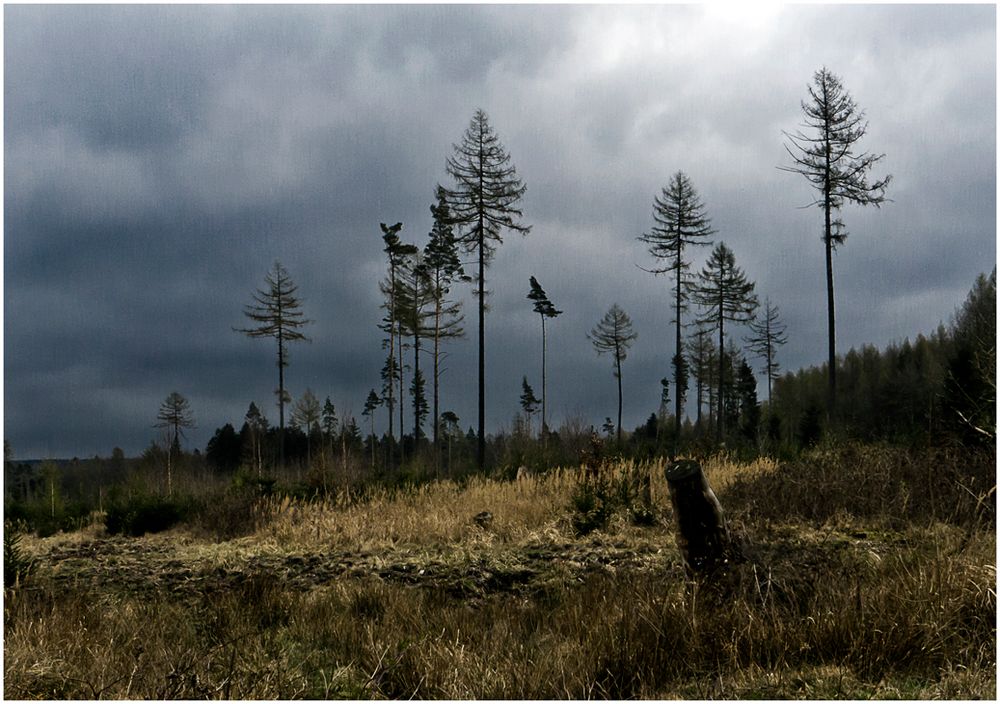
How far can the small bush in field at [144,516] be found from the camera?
13586 millimetres

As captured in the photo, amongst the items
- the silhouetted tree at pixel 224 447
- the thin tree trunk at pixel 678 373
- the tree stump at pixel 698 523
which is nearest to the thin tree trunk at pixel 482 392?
the thin tree trunk at pixel 678 373

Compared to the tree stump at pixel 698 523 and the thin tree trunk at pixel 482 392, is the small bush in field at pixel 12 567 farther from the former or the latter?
the thin tree trunk at pixel 482 392

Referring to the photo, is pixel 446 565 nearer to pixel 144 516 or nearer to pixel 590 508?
pixel 590 508

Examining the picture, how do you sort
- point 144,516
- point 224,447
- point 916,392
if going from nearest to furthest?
1. point 144,516
2. point 916,392
3. point 224,447

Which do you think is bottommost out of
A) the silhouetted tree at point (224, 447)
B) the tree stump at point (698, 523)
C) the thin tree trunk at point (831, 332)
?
the silhouetted tree at point (224, 447)

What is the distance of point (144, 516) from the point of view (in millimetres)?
13602

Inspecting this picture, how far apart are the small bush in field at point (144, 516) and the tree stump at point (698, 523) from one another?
37.2ft

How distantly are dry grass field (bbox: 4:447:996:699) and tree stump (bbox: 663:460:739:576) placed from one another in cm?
21

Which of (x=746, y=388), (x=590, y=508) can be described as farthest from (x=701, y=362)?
(x=590, y=508)

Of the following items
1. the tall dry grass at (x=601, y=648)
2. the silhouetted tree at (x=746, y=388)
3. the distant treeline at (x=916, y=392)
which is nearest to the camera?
the tall dry grass at (x=601, y=648)

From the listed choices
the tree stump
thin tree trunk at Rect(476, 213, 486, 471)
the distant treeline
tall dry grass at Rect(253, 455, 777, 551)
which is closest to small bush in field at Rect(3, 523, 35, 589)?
tall dry grass at Rect(253, 455, 777, 551)

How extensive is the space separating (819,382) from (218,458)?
51.5m

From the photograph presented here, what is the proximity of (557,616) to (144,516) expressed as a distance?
1097 centimetres

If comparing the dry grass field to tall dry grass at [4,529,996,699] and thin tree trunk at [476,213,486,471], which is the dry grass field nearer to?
tall dry grass at [4,529,996,699]
